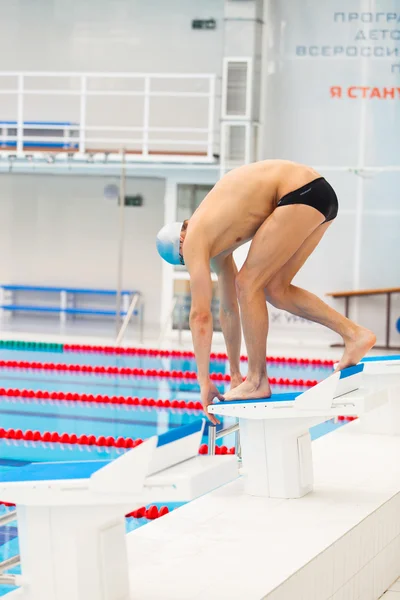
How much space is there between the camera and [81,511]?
2062mm

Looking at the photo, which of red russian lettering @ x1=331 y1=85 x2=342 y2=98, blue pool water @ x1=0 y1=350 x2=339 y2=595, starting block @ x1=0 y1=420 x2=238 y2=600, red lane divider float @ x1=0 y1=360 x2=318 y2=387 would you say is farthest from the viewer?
red russian lettering @ x1=331 y1=85 x2=342 y2=98

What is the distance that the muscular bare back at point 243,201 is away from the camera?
347 cm

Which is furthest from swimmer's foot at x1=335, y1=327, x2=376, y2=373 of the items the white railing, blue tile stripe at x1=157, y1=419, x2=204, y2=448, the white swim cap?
the white railing

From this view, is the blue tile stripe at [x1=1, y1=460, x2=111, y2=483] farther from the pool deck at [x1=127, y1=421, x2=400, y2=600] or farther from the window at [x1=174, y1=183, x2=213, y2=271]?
the window at [x1=174, y1=183, x2=213, y2=271]

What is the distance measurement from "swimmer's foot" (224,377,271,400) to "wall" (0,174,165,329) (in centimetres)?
1133

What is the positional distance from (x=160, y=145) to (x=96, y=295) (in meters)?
2.63

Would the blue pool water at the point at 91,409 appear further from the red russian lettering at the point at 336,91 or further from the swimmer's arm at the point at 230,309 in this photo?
the red russian lettering at the point at 336,91

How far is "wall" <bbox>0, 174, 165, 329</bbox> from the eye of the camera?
49.2 feet

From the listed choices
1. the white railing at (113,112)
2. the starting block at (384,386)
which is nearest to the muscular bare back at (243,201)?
the starting block at (384,386)

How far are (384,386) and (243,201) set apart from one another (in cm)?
123

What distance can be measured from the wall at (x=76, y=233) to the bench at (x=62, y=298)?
0.22 m

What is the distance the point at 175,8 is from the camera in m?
14.4

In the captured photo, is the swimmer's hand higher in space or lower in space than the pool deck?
higher

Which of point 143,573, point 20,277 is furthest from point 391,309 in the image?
point 143,573
